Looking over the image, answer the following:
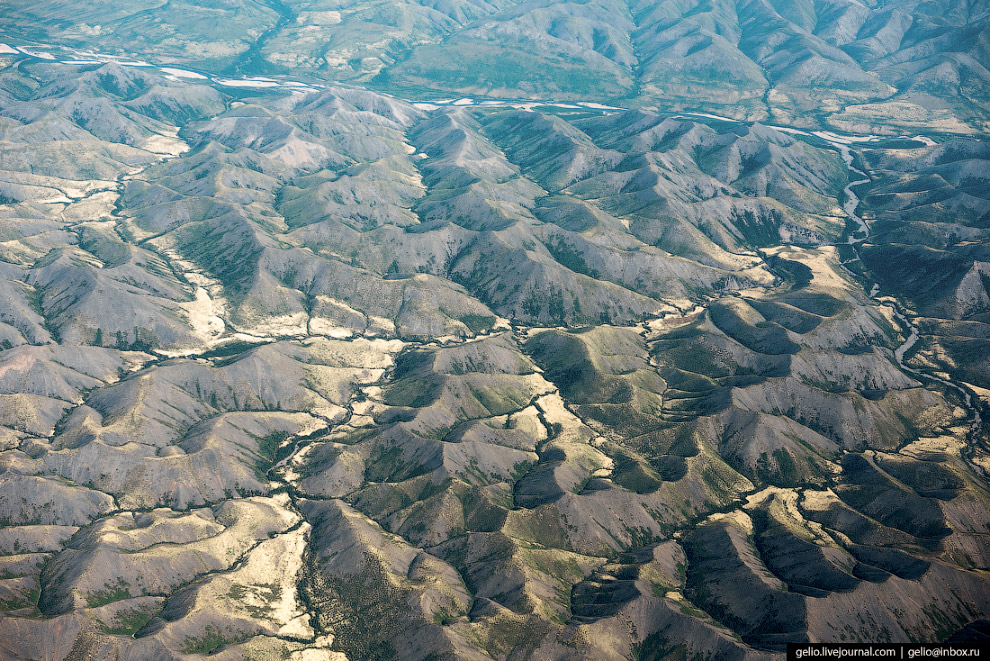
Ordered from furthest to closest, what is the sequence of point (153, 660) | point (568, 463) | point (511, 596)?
1. point (568, 463)
2. point (511, 596)
3. point (153, 660)

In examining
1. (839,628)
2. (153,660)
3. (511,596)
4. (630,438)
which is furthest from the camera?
(630,438)

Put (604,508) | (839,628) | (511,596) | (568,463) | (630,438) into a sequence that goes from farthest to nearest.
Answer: (630,438) → (568,463) → (604,508) → (511,596) → (839,628)

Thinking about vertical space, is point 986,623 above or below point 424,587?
below

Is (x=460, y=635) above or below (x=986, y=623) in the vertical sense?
above

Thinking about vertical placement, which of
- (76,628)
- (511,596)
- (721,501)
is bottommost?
(721,501)

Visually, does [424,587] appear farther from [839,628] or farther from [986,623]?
[986,623]

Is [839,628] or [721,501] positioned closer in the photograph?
[839,628]

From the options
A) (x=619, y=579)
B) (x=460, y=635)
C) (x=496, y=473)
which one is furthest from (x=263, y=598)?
(x=619, y=579)

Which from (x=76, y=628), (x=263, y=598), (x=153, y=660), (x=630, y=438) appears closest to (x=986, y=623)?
(x=630, y=438)

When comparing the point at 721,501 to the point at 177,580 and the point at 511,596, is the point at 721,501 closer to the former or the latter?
the point at 511,596
